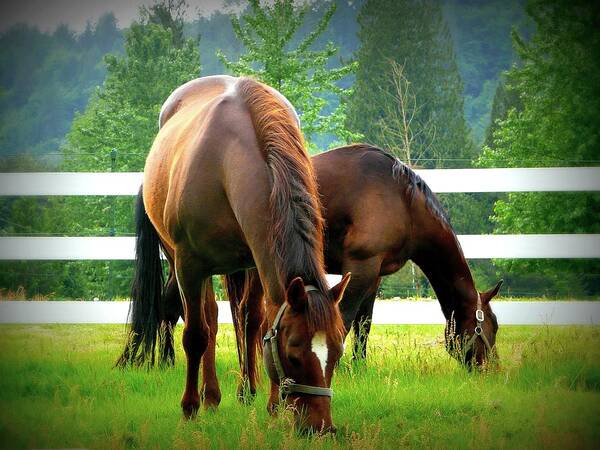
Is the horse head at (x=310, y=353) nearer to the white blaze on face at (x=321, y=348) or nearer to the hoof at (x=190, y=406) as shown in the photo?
the white blaze on face at (x=321, y=348)

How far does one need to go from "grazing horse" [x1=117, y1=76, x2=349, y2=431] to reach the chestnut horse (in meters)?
0.83

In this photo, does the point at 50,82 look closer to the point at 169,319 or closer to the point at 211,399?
the point at 169,319

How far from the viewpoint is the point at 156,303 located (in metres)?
6.26

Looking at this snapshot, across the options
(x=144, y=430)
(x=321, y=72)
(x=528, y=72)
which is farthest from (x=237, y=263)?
(x=528, y=72)

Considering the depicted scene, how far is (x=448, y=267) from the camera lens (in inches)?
236

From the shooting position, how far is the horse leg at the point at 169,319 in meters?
6.19

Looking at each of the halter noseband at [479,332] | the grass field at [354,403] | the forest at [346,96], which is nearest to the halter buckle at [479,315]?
the halter noseband at [479,332]

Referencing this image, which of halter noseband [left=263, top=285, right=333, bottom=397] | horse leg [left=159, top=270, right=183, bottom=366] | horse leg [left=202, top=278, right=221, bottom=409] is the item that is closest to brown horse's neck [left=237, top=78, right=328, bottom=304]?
halter noseband [left=263, top=285, right=333, bottom=397]

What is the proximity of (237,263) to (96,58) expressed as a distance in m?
27.3

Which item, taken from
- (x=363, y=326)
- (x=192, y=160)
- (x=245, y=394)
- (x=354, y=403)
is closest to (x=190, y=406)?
(x=245, y=394)

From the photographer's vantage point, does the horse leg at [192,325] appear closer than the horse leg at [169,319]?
Yes

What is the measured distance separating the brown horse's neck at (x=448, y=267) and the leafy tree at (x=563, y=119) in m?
8.05

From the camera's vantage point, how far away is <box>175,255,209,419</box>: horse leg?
15.0 feet

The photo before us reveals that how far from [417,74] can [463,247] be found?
74.2 feet
